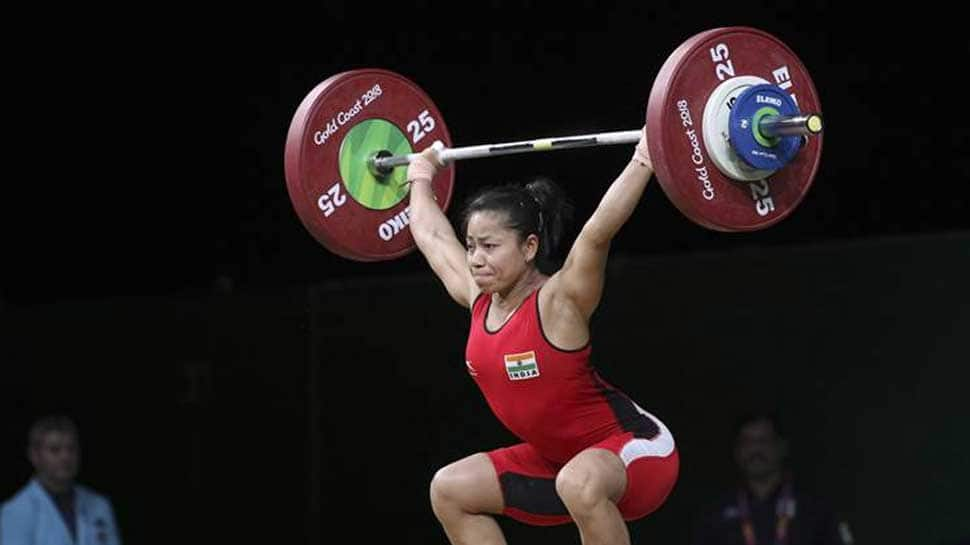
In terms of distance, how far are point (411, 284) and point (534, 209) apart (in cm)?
349

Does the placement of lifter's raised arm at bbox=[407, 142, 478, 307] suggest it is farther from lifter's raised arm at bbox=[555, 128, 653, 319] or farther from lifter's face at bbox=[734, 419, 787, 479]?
lifter's face at bbox=[734, 419, 787, 479]

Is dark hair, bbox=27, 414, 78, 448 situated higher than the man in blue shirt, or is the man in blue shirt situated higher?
dark hair, bbox=27, 414, 78, 448

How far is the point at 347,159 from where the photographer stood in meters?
6.16

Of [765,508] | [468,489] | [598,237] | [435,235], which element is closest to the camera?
[598,237]

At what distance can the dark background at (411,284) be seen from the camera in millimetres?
7879

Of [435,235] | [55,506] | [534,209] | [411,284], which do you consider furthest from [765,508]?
[55,506]

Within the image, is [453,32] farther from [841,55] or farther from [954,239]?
[954,239]

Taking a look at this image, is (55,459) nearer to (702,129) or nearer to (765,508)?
(765,508)

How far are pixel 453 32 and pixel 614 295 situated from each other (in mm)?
1381

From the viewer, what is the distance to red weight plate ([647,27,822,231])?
524cm

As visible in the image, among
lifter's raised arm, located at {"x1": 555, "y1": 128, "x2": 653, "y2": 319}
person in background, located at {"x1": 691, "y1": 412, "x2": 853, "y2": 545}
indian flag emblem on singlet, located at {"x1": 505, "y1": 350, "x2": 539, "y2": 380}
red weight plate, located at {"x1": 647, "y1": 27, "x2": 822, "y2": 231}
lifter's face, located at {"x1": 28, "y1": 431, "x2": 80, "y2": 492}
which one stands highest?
red weight plate, located at {"x1": 647, "y1": 27, "x2": 822, "y2": 231}

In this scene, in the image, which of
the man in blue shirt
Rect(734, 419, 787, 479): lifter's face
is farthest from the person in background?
the man in blue shirt

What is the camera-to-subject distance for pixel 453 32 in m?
8.86

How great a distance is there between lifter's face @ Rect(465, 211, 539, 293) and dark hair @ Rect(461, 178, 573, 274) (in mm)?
20
